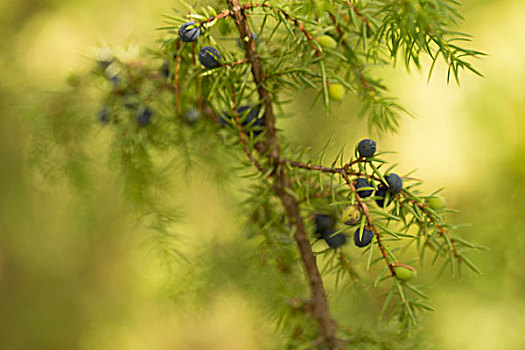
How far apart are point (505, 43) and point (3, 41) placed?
96cm

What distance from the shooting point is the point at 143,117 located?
333mm

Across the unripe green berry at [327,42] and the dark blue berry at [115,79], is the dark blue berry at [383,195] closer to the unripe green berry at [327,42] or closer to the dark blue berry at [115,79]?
the unripe green berry at [327,42]

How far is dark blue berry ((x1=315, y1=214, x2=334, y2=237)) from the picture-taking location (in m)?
0.27

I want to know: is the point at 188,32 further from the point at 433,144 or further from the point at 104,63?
the point at 433,144

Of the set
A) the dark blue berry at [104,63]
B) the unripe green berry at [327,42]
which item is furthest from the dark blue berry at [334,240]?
the dark blue berry at [104,63]

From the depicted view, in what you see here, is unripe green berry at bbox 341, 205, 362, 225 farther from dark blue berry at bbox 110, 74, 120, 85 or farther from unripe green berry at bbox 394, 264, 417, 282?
dark blue berry at bbox 110, 74, 120, 85

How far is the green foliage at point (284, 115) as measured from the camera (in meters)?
0.21

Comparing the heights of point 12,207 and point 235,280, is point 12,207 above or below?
above

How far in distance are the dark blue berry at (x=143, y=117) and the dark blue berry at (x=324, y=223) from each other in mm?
158

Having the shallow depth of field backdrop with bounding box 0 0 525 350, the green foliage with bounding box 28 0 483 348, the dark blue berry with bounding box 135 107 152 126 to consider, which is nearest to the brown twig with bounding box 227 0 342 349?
the green foliage with bounding box 28 0 483 348

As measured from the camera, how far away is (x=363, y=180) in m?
0.21

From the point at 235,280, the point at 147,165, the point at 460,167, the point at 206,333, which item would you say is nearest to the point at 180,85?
the point at 147,165

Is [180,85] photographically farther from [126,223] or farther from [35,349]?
[35,349]

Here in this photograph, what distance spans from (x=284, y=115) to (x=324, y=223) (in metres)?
0.09
